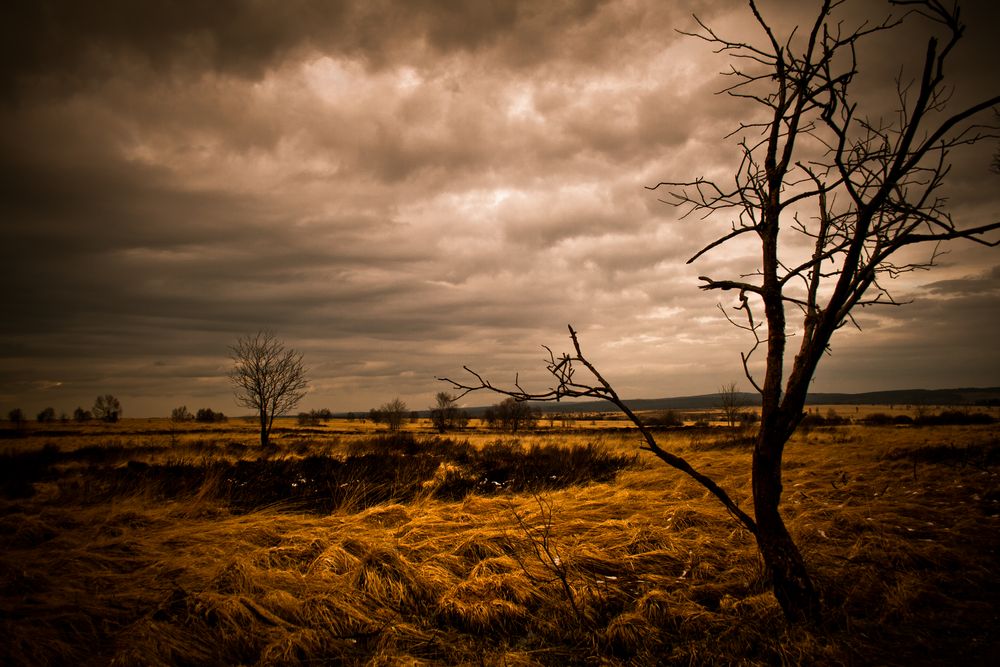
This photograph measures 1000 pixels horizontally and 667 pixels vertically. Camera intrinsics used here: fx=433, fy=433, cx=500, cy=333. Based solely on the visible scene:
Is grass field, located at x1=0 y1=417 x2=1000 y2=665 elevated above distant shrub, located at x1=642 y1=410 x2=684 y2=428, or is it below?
above

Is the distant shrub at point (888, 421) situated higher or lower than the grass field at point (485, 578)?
lower

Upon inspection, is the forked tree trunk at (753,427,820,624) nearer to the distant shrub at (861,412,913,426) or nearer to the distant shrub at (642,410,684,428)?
the distant shrub at (642,410,684,428)

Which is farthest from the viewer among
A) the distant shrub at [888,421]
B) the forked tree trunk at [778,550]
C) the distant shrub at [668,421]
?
the distant shrub at [668,421]

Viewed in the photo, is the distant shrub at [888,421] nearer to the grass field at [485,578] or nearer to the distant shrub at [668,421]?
the distant shrub at [668,421]

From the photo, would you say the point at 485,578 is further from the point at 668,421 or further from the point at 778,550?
the point at 668,421

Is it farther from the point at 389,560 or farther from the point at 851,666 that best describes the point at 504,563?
the point at 851,666

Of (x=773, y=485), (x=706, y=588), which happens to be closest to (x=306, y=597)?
(x=706, y=588)

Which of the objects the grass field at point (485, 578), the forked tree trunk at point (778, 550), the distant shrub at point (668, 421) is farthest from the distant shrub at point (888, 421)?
the forked tree trunk at point (778, 550)

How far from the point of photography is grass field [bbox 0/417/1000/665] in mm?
3074

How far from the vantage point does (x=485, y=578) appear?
414cm

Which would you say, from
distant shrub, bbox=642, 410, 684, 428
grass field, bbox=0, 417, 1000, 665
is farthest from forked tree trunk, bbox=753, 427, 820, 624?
distant shrub, bbox=642, 410, 684, 428

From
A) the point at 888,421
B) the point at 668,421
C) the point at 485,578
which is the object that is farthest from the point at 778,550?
the point at 668,421

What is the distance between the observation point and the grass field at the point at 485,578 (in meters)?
3.07

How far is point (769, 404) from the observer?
3061mm
